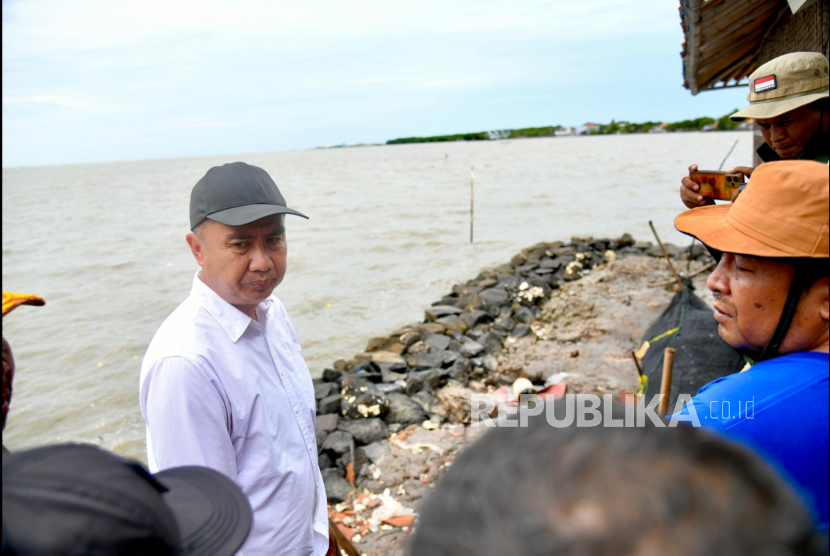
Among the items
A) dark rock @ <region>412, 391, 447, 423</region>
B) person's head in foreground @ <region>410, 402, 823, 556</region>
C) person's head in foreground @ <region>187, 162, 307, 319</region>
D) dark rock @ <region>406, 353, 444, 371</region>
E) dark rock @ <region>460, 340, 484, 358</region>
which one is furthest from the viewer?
dark rock @ <region>460, 340, 484, 358</region>

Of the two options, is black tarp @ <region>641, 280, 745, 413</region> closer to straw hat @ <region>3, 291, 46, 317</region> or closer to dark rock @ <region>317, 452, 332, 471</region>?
dark rock @ <region>317, 452, 332, 471</region>

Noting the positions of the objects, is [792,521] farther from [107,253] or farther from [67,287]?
[107,253]

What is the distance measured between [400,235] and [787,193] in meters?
19.0

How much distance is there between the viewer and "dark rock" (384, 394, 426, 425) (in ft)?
18.2

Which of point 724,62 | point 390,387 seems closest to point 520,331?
point 390,387

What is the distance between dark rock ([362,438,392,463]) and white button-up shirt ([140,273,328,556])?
2.65 metres

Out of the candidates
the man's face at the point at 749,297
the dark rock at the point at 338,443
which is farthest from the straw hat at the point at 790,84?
the dark rock at the point at 338,443

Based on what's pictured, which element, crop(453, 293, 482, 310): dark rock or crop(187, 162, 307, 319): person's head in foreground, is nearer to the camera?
crop(187, 162, 307, 319): person's head in foreground

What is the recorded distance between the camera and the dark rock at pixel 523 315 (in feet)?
30.2

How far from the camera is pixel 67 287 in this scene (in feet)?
51.5

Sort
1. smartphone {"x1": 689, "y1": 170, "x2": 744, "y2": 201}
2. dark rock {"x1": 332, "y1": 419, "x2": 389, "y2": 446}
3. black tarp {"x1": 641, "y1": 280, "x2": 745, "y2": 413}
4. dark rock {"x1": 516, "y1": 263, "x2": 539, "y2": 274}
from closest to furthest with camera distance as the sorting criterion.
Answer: smartphone {"x1": 689, "y1": 170, "x2": 744, "y2": 201} → black tarp {"x1": 641, "y1": 280, "x2": 745, "y2": 413} → dark rock {"x1": 332, "y1": 419, "x2": 389, "y2": 446} → dark rock {"x1": 516, "y1": 263, "x2": 539, "y2": 274}

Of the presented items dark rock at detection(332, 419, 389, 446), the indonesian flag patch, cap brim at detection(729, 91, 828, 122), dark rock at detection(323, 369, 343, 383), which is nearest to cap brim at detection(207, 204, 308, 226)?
cap brim at detection(729, 91, 828, 122)

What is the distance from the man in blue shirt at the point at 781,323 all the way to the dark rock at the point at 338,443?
397 centimetres

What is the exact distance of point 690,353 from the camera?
4.01 meters
